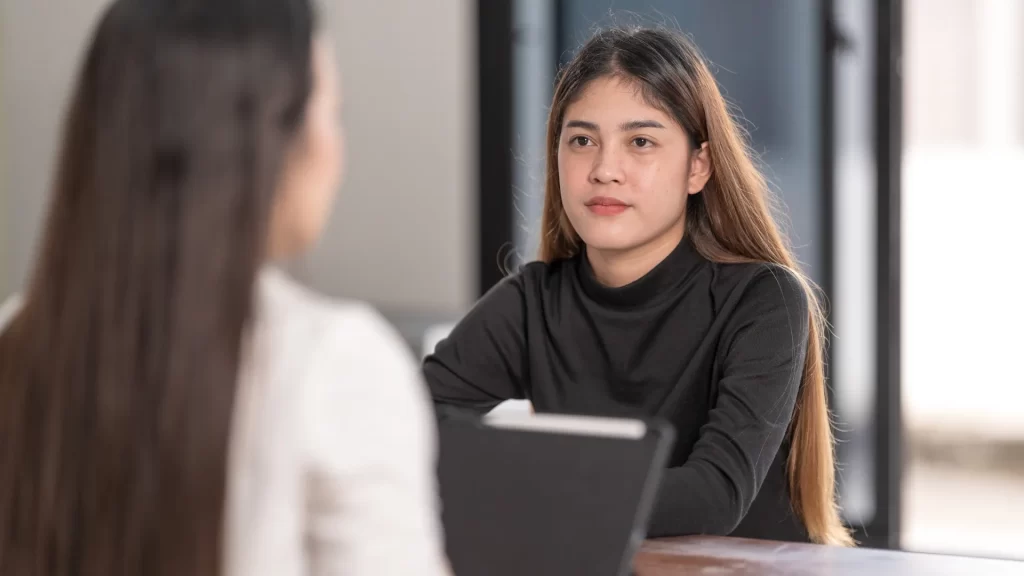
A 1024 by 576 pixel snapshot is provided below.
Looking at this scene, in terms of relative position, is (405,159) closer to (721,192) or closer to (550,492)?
(721,192)

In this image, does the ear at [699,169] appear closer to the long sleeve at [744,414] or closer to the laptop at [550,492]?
the long sleeve at [744,414]

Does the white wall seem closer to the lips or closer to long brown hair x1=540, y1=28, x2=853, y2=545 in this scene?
long brown hair x1=540, y1=28, x2=853, y2=545

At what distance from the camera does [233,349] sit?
631 millimetres

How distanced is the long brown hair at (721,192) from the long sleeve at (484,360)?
25cm

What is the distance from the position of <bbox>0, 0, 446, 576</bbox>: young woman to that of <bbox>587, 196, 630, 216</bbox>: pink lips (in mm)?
841

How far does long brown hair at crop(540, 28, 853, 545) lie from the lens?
4.75ft

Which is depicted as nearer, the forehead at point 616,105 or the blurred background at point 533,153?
the forehead at point 616,105

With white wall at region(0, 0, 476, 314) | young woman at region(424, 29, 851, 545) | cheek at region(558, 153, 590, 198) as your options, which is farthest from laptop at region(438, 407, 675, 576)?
white wall at region(0, 0, 476, 314)

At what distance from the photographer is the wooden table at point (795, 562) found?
3.25ft

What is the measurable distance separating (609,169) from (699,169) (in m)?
0.14

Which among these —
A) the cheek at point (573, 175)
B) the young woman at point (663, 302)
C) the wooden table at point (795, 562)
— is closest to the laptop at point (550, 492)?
the wooden table at point (795, 562)

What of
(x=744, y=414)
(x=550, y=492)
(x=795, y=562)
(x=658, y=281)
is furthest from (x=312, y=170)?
Answer: (x=658, y=281)

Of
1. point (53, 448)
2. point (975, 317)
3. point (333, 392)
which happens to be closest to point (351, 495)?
point (333, 392)

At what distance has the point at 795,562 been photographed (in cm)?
102
